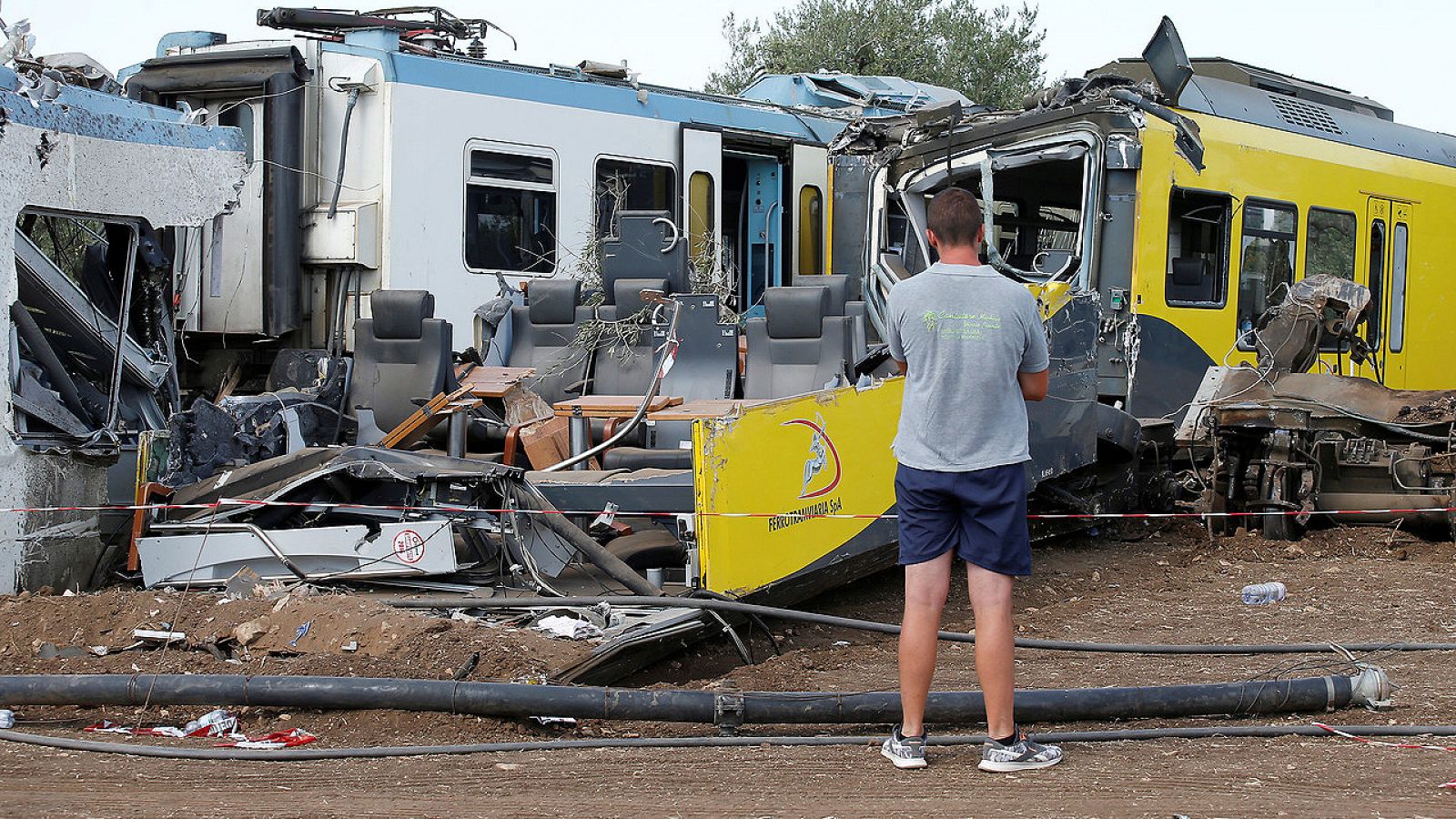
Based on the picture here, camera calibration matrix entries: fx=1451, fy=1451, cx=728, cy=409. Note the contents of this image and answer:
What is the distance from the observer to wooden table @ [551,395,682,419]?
906 cm

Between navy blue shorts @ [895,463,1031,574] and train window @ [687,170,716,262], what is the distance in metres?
9.27

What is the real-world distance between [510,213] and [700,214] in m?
2.10

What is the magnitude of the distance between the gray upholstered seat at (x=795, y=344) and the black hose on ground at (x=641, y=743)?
5.29m

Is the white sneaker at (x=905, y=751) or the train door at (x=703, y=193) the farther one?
the train door at (x=703, y=193)

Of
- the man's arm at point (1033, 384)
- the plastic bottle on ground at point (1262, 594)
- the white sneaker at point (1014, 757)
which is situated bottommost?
the plastic bottle on ground at point (1262, 594)

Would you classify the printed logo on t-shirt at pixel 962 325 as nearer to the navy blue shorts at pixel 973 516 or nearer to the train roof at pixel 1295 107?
the navy blue shorts at pixel 973 516

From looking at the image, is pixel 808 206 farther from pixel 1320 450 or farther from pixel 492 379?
pixel 1320 450

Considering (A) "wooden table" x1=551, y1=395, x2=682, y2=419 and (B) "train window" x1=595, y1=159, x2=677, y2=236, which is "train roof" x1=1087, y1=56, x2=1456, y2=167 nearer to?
(B) "train window" x1=595, y1=159, x2=677, y2=236

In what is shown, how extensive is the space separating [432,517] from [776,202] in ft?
27.4

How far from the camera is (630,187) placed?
43.6 ft

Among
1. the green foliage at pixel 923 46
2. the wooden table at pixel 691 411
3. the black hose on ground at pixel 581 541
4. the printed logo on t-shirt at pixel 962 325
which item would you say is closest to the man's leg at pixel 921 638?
the printed logo on t-shirt at pixel 962 325

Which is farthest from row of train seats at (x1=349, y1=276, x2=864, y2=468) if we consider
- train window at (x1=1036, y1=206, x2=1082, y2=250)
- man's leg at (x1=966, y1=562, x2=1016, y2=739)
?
man's leg at (x1=966, y1=562, x2=1016, y2=739)

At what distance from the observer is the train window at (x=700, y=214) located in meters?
13.6

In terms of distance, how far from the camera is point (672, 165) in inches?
533
